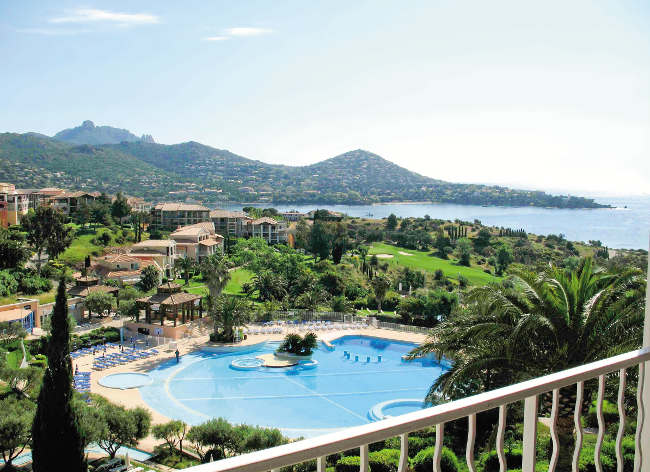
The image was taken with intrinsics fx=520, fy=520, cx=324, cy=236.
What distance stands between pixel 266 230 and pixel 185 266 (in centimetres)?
1770

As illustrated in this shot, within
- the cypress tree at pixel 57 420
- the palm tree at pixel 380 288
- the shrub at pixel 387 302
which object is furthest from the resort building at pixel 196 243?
the cypress tree at pixel 57 420

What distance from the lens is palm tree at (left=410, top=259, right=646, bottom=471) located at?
19.8 ft

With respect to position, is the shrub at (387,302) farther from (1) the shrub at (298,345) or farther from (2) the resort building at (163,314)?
(2) the resort building at (163,314)

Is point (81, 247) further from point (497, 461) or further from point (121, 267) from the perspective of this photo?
point (497, 461)

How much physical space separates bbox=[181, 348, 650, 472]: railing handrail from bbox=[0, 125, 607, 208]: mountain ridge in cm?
9237

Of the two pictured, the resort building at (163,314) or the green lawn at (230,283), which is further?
the green lawn at (230,283)

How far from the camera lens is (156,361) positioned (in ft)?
62.8

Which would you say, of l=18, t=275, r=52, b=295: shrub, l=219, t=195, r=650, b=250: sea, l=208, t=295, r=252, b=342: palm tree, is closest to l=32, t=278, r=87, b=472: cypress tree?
l=208, t=295, r=252, b=342: palm tree

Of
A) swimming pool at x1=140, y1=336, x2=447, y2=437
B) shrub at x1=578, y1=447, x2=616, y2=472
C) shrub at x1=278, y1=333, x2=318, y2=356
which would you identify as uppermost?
shrub at x1=578, y1=447, x2=616, y2=472

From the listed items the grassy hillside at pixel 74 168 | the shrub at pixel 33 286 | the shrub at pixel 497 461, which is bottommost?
the shrub at pixel 33 286

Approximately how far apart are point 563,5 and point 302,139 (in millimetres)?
68029

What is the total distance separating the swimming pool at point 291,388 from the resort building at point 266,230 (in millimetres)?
30704

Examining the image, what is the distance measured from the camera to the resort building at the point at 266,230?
5181 cm

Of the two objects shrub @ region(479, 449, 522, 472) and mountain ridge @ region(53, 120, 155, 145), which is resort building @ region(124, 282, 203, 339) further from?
mountain ridge @ region(53, 120, 155, 145)
